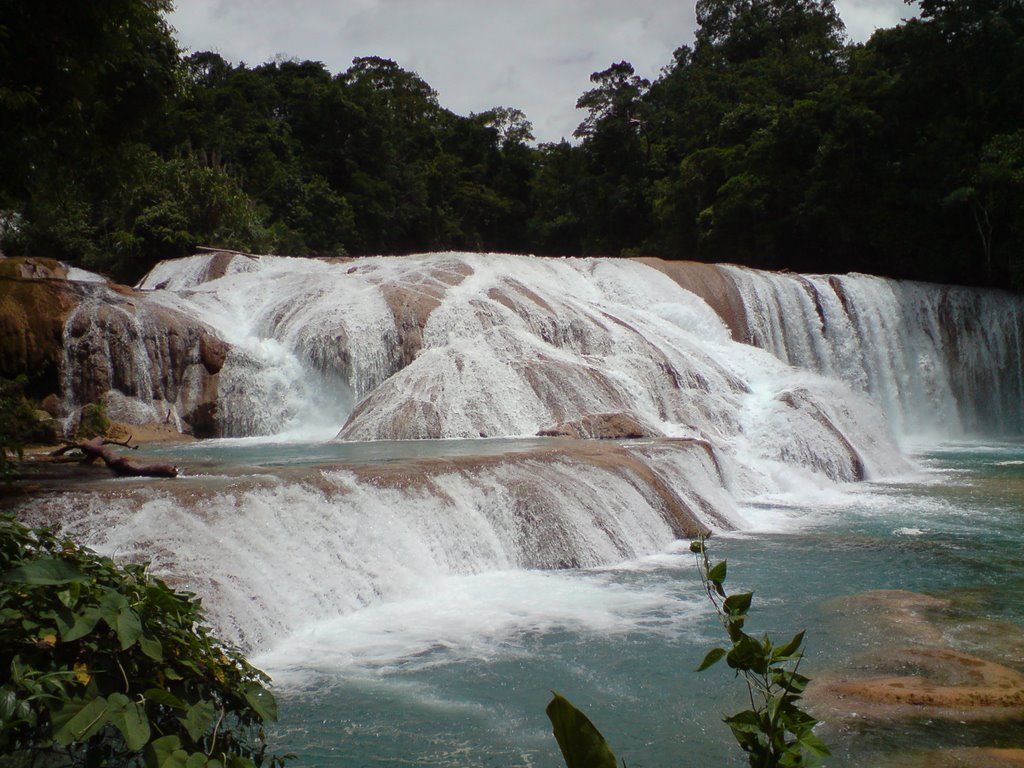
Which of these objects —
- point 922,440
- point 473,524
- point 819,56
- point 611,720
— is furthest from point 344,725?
point 819,56

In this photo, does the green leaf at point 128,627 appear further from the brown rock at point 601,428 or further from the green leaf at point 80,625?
the brown rock at point 601,428

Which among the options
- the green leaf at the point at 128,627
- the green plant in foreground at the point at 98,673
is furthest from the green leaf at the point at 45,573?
the green leaf at the point at 128,627

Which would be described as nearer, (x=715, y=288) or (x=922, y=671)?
(x=922, y=671)

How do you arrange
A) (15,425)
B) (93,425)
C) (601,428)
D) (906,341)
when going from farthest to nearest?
(906,341)
(601,428)
(93,425)
(15,425)

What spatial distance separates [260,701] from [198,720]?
229mm

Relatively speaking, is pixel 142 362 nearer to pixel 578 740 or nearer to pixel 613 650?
pixel 613 650

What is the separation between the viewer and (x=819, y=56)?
129ft

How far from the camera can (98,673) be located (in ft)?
7.06

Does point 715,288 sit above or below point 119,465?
above

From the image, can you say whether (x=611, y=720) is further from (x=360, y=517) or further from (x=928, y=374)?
(x=928, y=374)

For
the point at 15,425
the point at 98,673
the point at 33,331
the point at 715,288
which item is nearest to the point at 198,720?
the point at 98,673

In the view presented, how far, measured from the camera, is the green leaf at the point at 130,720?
1989mm

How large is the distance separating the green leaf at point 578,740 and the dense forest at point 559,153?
20.0 ft

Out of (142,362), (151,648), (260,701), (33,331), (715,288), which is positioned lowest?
(260,701)
